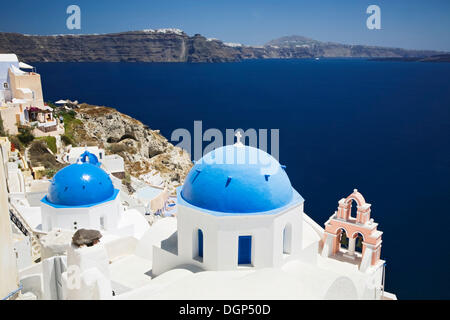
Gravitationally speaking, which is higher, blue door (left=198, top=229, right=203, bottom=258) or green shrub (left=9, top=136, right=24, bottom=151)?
green shrub (left=9, top=136, right=24, bottom=151)

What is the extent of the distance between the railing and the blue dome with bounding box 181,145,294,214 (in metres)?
6.82

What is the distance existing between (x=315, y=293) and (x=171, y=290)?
2231 millimetres

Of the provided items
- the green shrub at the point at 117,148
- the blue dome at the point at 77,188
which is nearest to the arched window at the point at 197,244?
the blue dome at the point at 77,188

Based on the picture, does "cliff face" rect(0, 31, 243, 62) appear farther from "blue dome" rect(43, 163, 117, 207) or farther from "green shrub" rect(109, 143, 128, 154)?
"blue dome" rect(43, 163, 117, 207)

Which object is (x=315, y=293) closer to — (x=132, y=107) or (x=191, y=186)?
(x=191, y=186)

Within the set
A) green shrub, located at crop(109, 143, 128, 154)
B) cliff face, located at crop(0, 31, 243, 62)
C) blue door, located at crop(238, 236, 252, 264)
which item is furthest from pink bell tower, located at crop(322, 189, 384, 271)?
cliff face, located at crop(0, 31, 243, 62)

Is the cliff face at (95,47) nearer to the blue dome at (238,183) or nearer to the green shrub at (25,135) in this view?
the green shrub at (25,135)

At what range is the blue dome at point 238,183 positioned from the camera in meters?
8.79

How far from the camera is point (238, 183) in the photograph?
28.9ft

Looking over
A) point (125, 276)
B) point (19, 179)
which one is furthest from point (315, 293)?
point (19, 179)

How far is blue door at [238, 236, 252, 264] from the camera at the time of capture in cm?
917

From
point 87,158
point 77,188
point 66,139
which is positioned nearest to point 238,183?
point 77,188

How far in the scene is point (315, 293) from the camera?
19.1ft

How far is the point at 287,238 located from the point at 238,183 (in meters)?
2.00
